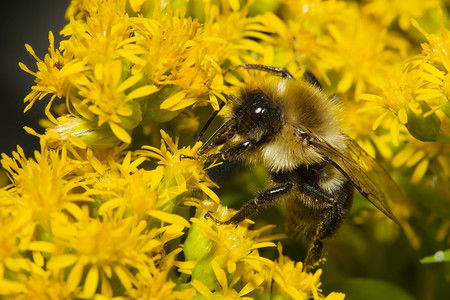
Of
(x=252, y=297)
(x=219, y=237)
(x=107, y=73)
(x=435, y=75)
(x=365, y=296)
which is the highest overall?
(x=107, y=73)

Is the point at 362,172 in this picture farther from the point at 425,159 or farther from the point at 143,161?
the point at 143,161

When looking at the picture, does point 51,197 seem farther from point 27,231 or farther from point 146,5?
Result: point 146,5

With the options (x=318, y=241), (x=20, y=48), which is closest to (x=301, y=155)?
(x=318, y=241)

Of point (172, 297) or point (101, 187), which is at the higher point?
point (101, 187)

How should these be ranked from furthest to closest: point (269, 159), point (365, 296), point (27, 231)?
point (365, 296) < point (269, 159) < point (27, 231)

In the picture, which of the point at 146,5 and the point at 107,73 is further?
the point at 146,5

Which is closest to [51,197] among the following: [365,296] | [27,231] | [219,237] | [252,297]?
[27,231]

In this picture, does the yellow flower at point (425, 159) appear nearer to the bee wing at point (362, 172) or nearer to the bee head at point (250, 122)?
the bee wing at point (362, 172)

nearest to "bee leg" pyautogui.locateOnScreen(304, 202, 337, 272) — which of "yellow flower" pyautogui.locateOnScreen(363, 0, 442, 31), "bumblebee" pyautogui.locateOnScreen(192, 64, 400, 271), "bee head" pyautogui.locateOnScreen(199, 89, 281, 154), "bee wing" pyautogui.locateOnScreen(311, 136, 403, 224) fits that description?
"bumblebee" pyautogui.locateOnScreen(192, 64, 400, 271)
